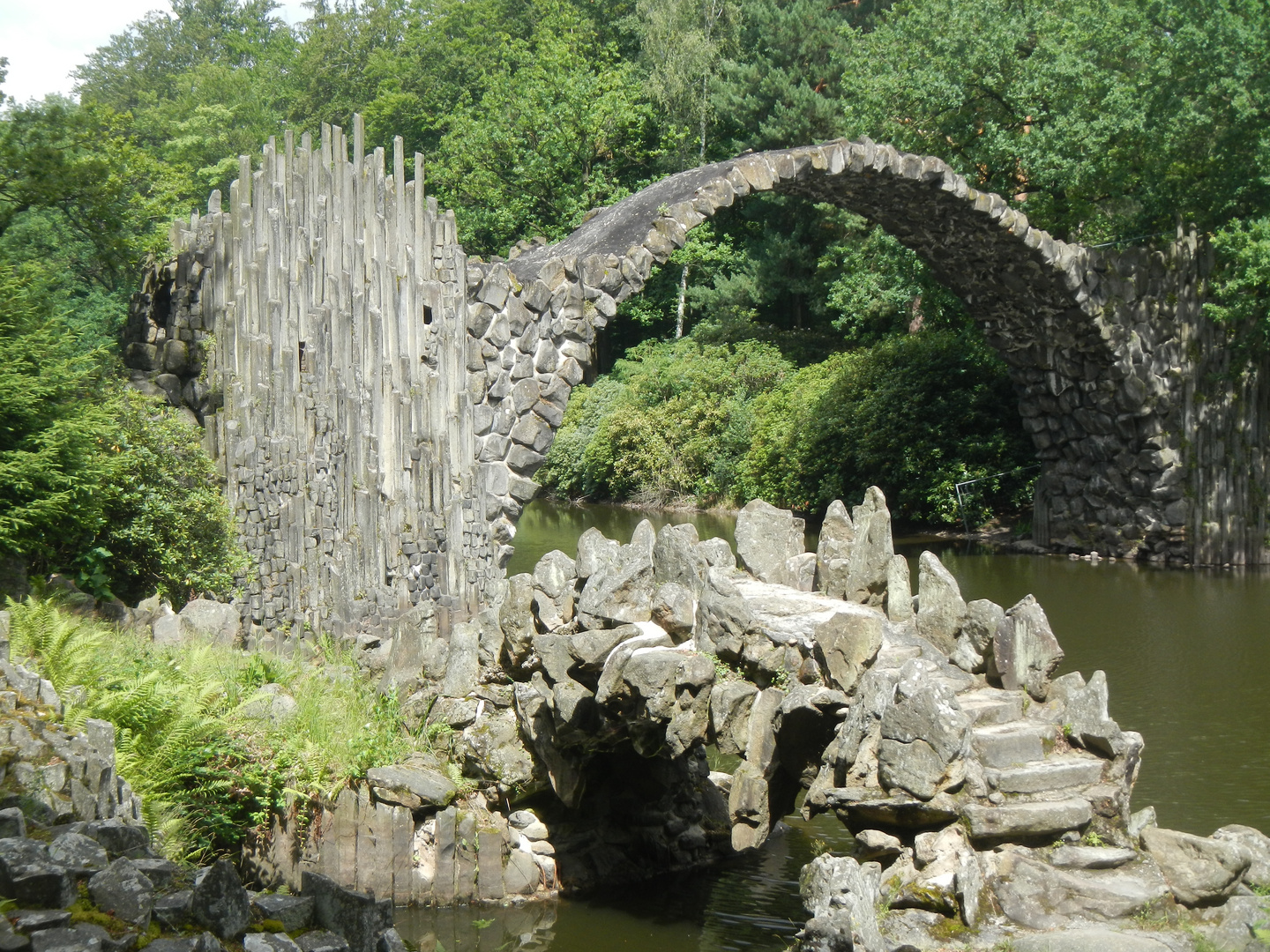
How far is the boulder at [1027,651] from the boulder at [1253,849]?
43.2 inches

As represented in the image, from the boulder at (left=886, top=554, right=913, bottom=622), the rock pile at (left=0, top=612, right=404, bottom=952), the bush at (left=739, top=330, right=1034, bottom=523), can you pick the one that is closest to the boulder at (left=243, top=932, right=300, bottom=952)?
the rock pile at (left=0, top=612, right=404, bottom=952)

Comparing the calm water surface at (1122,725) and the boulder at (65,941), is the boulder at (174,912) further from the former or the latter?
the calm water surface at (1122,725)

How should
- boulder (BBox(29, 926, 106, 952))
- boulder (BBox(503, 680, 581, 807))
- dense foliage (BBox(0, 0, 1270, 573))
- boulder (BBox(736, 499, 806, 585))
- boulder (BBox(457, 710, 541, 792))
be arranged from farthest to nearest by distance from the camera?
dense foliage (BBox(0, 0, 1270, 573))
boulder (BBox(457, 710, 541, 792))
boulder (BBox(736, 499, 806, 585))
boulder (BBox(503, 680, 581, 807))
boulder (BBox(29, 926, 106, 952))

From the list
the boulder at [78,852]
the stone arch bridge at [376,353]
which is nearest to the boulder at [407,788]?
the stone arch bridge at [376,353]

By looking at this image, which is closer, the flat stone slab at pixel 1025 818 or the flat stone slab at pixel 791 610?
the flat stone slab at pixel 1025 818

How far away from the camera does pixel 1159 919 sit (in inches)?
214

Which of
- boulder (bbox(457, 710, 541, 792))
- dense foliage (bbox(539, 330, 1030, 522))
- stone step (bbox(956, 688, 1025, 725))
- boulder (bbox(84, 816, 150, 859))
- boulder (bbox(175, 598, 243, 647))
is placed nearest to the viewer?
boulder (bbox(84, 816, 150, 859))

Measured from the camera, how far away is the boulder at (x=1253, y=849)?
18.8ft

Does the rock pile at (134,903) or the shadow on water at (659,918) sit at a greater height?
the rock pile at (134,903)

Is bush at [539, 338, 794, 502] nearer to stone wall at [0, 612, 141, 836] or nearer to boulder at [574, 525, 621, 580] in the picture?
boulder at [574, 525, 621, 580]

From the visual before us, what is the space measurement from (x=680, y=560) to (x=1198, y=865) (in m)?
3.45

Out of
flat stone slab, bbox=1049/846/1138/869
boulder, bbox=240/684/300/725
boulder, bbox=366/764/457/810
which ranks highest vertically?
boulder, bbox=240/684/300/725

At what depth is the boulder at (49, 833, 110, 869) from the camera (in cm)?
365

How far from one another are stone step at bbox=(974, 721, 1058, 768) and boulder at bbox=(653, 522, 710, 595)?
7.22 feet
